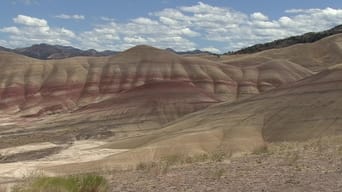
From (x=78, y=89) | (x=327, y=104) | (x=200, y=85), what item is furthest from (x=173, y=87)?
(x=327, y=104)

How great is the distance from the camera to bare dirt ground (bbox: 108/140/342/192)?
12.2 metres

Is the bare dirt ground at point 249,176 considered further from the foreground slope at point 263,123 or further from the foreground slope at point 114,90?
the foreground slope at point 114,90

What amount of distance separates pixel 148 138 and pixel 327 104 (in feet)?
65.1

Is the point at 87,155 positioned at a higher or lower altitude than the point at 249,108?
lower

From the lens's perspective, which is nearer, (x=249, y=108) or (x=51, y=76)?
(x=249, y=108)

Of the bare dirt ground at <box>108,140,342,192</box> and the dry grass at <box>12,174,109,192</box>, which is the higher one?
the dry grass at <box>12,174,109,192</box>

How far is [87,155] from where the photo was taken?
64.0m

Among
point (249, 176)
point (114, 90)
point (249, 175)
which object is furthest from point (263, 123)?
point (114, 90)

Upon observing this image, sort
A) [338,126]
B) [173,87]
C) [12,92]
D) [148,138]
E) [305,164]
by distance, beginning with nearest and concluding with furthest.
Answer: [305,164] → [338,126] → [148,138] → [173,87] → [12,92]

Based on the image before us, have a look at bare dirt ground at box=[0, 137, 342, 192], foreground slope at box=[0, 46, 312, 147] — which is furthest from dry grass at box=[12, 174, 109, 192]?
foreground slope at box=[0, 46, 312, 147]

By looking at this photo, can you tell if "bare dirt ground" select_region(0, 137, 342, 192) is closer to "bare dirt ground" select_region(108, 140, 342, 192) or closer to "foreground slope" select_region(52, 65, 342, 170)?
"bare dirt ground" select_region(108, 140, 342, 192)

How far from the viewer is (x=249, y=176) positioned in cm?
1361

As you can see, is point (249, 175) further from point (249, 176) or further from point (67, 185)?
point (67, 185)

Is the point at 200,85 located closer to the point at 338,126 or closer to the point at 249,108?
the point at 249,108
